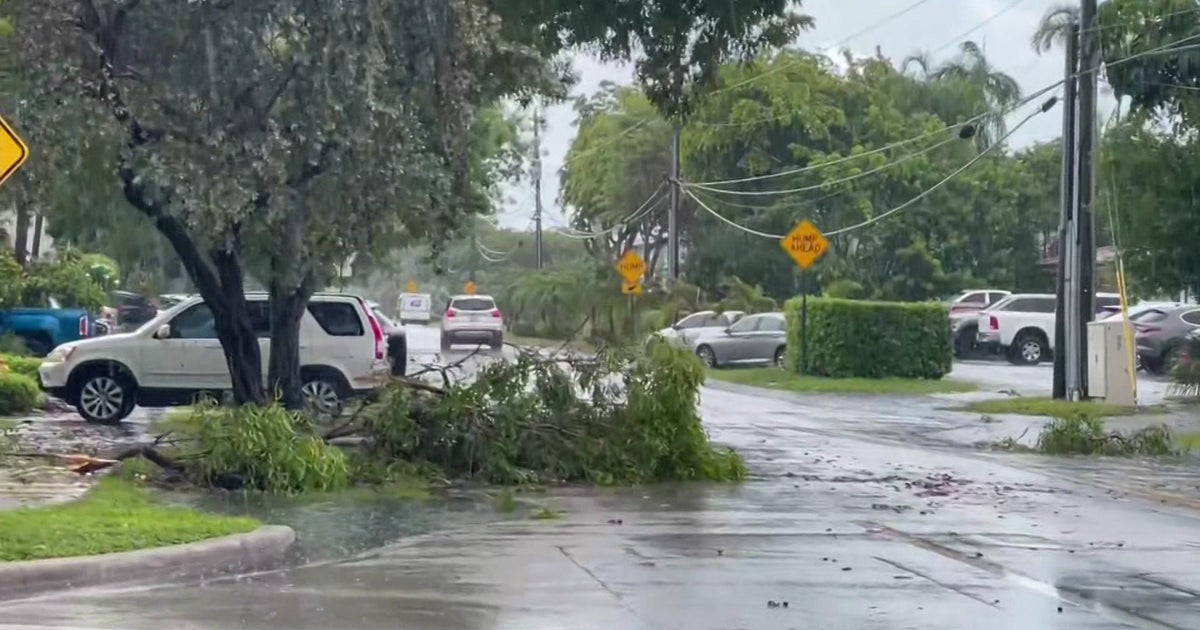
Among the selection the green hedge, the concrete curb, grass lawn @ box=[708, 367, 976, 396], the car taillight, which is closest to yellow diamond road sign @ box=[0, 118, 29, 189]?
the concrete curb

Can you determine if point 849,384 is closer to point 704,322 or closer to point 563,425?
point 704,322

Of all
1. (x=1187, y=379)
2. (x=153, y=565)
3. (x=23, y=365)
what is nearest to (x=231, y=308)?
(x=23, y=365)

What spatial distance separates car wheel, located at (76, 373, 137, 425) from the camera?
23484 millimetres

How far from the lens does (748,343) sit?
4412 cm

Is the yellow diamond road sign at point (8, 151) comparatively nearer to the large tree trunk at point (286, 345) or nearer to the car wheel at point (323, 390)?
the large tree trunk at point (286, 345)

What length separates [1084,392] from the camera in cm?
3112

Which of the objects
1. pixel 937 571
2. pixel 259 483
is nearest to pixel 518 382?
pixel 259 483

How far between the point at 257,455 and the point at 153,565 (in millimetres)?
5293

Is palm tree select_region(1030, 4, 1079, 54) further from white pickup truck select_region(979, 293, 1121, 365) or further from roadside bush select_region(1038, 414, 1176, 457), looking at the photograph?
roadside bush select_region(1038, 414, 1176, 457)

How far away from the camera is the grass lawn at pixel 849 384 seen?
118 ft

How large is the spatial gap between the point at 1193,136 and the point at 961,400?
701 centimetres

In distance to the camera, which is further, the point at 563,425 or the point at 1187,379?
the point at 1187,379

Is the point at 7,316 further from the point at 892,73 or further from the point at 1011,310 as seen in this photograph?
the point at 892,73

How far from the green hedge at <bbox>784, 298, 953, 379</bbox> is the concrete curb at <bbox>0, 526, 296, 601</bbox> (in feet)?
87.7
